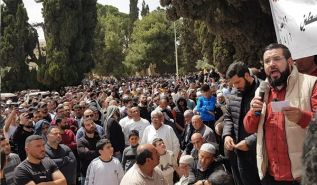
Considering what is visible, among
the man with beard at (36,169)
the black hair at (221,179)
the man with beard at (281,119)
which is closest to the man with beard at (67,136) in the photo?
the man with beard at (36,169)

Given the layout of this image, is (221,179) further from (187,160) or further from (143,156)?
(187,160)

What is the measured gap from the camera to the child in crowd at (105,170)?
7.32 m

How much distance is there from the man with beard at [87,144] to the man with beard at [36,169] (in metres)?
2.50

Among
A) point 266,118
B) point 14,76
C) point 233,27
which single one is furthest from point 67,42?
point 266,118

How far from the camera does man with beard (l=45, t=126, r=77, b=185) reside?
25.3 ft

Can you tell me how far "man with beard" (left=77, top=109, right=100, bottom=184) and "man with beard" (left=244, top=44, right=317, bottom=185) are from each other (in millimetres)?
4838

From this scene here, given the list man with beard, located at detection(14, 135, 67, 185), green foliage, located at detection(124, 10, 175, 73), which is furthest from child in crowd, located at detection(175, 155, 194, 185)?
green foliage, located at detection(124, 10, 175, 73)

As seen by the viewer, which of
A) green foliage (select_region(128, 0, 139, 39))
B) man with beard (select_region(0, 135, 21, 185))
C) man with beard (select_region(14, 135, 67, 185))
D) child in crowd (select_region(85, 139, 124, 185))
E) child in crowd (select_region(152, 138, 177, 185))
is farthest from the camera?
green foliage (select_region(128, 0, 139, 39))

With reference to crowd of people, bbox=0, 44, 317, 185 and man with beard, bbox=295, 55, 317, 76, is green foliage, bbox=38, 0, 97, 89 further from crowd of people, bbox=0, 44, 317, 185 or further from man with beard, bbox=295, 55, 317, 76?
man with beard, bbox=295, 55, 317, 76

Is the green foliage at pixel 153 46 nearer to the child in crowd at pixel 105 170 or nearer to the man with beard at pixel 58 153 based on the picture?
the man with beard at pixel 58 153

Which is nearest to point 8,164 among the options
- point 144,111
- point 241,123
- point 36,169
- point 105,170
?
point 36,169

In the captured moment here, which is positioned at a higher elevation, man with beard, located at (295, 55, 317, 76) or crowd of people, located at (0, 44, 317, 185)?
man with beard, located at (295, 55, 317, 76)

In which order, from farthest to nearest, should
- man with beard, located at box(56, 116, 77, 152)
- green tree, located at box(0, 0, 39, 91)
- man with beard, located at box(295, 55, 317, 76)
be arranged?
green tree, located at box(0, 0, 39, 91), man with beard, located at box(56, 116, 77, 152), man with beard, located at box(295, 55, 317, 76)

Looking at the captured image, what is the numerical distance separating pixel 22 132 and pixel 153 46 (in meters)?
57.7
